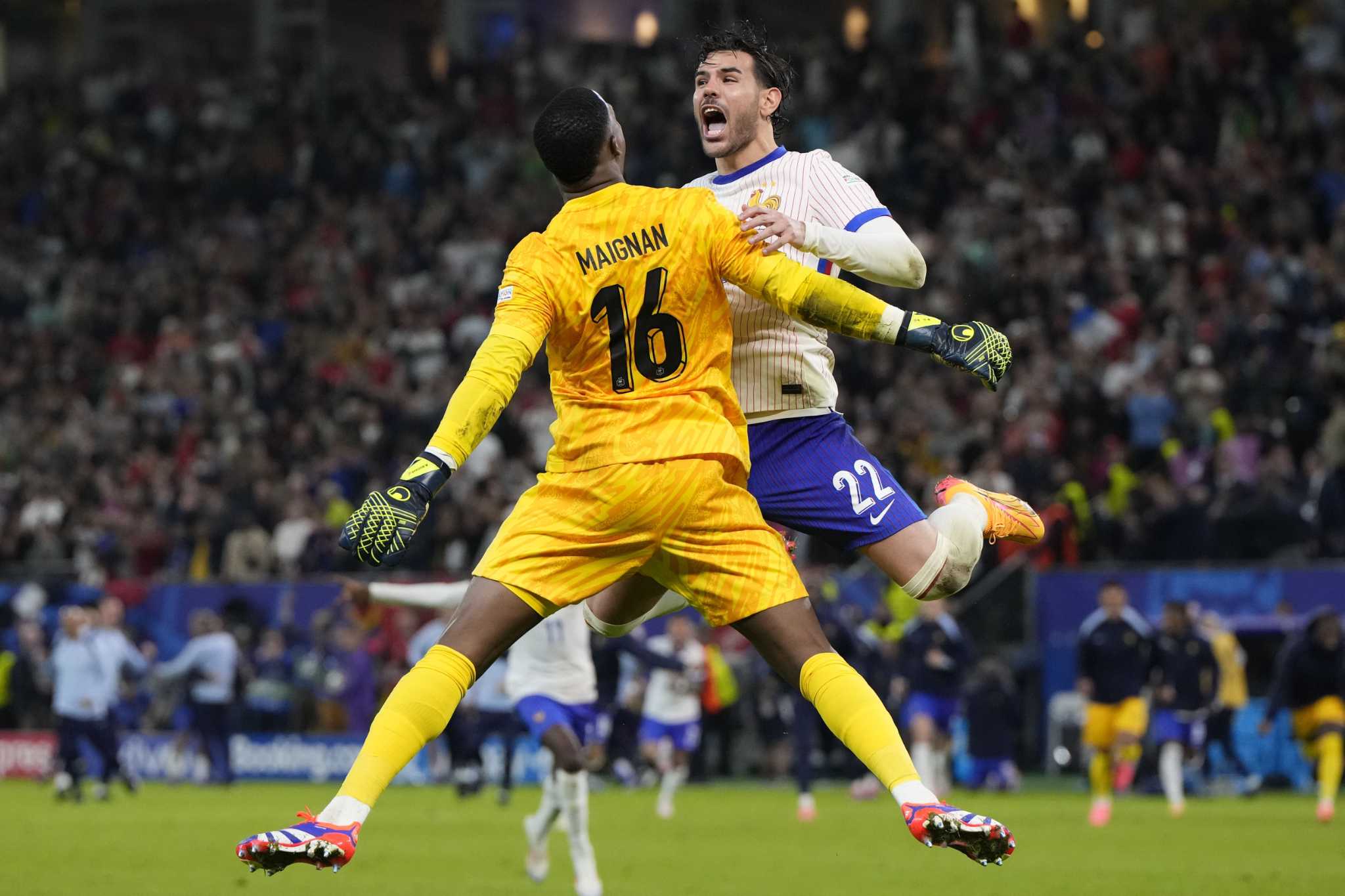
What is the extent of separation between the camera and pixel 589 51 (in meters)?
32.2

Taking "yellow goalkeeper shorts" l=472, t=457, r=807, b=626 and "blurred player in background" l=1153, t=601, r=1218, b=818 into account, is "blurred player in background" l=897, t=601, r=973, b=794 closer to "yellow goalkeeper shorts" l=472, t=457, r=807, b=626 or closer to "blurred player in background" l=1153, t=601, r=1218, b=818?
"blurred player in background" l=1153, t=601, r=1218, b=818

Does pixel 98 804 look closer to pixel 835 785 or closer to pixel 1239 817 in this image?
pixel 835 785

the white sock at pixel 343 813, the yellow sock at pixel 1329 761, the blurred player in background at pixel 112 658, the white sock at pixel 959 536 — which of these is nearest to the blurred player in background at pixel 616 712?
the blurred player in background at pixel 112 658

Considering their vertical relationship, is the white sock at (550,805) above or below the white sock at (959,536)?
below

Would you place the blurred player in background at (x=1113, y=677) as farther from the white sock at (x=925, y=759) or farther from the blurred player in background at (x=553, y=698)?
the blurred player in background at (x=553, y=698)

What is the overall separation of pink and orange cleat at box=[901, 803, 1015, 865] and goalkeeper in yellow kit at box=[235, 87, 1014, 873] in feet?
0.65

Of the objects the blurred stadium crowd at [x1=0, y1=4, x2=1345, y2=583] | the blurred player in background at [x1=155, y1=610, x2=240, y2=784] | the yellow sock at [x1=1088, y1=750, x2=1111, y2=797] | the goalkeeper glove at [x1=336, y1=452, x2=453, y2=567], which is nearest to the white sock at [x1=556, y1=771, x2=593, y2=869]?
the goalkeeper glove at [x1=336, y1=452, x2=453, y2=567]

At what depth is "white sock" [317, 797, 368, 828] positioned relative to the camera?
667 centimetres

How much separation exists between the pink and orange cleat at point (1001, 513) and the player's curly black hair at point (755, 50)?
1.71 meters

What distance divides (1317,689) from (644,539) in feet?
42.5

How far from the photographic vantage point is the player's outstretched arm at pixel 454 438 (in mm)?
6559

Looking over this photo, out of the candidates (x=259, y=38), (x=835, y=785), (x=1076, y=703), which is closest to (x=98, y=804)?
(x=835, y=785)

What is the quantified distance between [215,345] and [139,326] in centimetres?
222

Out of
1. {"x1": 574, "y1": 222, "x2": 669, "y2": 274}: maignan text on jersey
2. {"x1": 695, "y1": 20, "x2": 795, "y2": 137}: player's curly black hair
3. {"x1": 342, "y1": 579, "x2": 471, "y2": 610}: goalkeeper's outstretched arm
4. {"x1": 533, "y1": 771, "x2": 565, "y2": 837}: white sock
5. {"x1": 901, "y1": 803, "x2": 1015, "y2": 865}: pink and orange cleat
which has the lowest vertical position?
{"x1": 533, "y1": 771, "x2": 565, "y2": 837}: white sock
